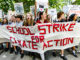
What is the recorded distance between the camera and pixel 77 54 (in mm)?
5527

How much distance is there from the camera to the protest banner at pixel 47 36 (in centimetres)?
486

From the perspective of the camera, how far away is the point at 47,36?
16.0 feet

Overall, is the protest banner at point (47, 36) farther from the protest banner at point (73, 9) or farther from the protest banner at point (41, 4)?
the protest banner at point (73, 9)

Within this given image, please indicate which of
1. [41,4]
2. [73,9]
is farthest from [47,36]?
[73,9]

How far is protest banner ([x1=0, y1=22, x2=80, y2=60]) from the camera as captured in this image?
16.0ft

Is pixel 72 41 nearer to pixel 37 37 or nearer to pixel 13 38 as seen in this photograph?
pixel 37 37

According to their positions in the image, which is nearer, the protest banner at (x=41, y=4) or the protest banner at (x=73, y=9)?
the protest banner at (x=41, y=4)

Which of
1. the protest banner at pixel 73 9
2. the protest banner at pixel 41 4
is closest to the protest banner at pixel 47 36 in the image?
the protest banner at pixel 41 4

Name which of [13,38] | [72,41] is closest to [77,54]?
[72,41]

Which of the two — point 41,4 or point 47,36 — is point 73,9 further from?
point 47,36

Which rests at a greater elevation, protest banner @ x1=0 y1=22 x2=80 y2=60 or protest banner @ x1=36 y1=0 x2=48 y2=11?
protest banner @ x1=36 y1=0 x2=48 y2=11

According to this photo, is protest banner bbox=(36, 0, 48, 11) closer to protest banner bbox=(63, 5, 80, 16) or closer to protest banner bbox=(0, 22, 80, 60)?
protest banner bbox=(0, 22, 80, 60)

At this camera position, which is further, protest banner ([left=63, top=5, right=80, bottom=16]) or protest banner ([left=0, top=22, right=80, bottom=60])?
protest banner ([left=63, top=5, right=80, bottom=16])

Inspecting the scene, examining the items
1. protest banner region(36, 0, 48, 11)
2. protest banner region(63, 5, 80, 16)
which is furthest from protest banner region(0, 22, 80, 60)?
protest banner region(63, 5, 80, 16)
